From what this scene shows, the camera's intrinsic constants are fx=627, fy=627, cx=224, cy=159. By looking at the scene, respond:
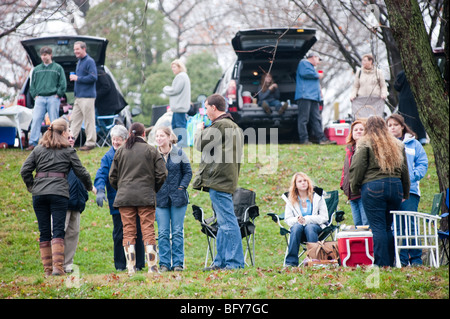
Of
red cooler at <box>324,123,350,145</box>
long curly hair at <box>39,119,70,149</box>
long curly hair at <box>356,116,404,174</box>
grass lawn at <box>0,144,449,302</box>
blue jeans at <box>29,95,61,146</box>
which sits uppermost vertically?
blue jeans at <box>29,95,61,146</box>

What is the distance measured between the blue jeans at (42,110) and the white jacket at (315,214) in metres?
6.24

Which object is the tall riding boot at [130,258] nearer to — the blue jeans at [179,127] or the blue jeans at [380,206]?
the blue jeans at [380,206]

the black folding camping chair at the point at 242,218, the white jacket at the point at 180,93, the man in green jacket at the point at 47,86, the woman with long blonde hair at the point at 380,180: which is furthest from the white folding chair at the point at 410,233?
the man in green jacket at the point at 47,86

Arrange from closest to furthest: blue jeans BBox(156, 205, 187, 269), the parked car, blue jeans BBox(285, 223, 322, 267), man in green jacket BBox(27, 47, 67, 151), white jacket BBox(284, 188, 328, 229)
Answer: blue jeans BBox(285, 223, 322, 267) → blue jeans BBox(156, 205, 187, 269) → white jacket BBox(284, 188, 328, 229) → man in green jacket BBox(27, 47, 67, 151) → the parked car

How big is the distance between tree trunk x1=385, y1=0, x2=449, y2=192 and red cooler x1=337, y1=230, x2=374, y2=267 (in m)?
1.19

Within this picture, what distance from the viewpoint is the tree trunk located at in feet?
20.5

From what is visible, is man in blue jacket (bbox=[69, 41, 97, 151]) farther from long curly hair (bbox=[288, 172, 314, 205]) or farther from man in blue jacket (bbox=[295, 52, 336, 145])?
long curly hair (bbox=[288, 172, 314, 205])

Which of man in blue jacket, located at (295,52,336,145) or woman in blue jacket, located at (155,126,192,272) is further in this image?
man in blue jacket, located at (295,52,336,145)

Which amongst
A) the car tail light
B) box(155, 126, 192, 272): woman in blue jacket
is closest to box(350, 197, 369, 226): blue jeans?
box(155, 126, 192, 272): woman in blue jacket

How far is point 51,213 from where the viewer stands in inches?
281

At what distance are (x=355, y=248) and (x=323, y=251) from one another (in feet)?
1.49

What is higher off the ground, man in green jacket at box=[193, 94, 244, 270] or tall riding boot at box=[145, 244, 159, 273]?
man in green jacket at box=[193, 94, 244, 270]

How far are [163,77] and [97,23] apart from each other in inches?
124

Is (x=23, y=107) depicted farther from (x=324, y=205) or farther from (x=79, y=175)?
(x=324, y=205)
